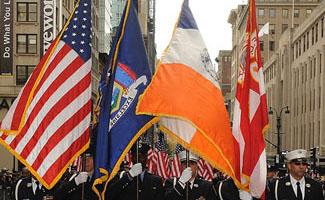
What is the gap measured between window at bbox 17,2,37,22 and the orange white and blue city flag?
149 feet

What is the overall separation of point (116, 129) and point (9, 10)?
150ft

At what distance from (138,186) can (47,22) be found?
44749 mm

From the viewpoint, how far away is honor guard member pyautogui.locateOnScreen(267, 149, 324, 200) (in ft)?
29.1

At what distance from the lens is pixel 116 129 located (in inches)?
369

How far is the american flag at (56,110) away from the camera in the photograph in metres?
9.73

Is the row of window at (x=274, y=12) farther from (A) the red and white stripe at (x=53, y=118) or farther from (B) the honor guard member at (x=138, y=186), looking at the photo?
(B) the honor guard member at (x=138, y=186)

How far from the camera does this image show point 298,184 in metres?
8.98

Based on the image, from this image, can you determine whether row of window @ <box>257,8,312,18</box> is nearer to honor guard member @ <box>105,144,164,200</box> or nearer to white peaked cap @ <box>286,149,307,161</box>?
honor guard member @ <box>105,144,164,200</box>

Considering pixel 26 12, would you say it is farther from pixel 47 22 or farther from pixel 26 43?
pixel 26 43

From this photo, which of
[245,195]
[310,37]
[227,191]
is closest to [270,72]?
[310,37]

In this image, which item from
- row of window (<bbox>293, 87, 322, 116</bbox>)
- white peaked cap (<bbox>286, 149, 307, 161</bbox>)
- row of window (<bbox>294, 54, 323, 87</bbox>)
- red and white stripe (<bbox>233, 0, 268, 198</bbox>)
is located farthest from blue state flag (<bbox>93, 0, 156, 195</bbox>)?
row of window (<bbox>293, 87, 322, 116</bbox>)

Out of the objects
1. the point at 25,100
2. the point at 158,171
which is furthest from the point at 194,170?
the point at 158,171

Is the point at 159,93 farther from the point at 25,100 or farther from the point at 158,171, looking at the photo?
the point at 158,171

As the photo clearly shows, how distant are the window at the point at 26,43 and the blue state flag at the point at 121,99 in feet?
148
